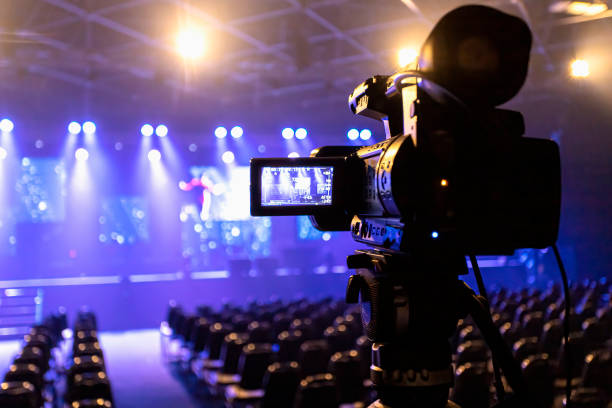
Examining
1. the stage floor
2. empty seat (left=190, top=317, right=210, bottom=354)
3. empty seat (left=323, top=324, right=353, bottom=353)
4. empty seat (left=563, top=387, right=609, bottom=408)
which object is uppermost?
empty seat (left=563, top=387, right=609, bottom=408)

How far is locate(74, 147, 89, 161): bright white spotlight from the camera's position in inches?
541

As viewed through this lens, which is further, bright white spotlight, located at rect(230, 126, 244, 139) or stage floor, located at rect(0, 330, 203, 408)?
bright white spotlight, located at rect(230, 126, 244, 139)

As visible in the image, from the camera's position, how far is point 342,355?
14.6 feet

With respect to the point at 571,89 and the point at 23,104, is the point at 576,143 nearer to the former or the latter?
the point at 571,89

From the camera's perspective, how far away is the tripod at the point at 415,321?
111cm

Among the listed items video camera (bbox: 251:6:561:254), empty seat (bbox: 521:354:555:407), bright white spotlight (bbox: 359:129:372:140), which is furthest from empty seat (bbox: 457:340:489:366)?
bright white spotlight (bbox: 359:129:372:140)

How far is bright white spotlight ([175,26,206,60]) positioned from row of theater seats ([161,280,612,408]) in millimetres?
3816

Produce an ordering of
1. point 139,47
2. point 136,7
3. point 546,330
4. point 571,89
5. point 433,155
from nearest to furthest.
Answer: point 433,155 < point 546,330 < point 136,7 < point 139,47 < point 571,89

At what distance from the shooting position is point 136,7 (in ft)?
23.3

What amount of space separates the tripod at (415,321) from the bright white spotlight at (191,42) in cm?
721

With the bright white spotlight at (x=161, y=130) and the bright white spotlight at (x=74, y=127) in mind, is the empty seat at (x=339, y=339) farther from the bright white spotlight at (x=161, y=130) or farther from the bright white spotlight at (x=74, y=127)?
the bright white spotlight at (x=74, y=127)

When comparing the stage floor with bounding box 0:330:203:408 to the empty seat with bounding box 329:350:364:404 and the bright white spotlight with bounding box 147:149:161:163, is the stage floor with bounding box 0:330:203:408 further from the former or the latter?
the bright white spotlight with bounding box 147:149:161:163

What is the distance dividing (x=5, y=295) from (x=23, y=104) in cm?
382

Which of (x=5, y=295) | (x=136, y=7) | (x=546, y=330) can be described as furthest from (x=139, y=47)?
(x=546, y=330)
